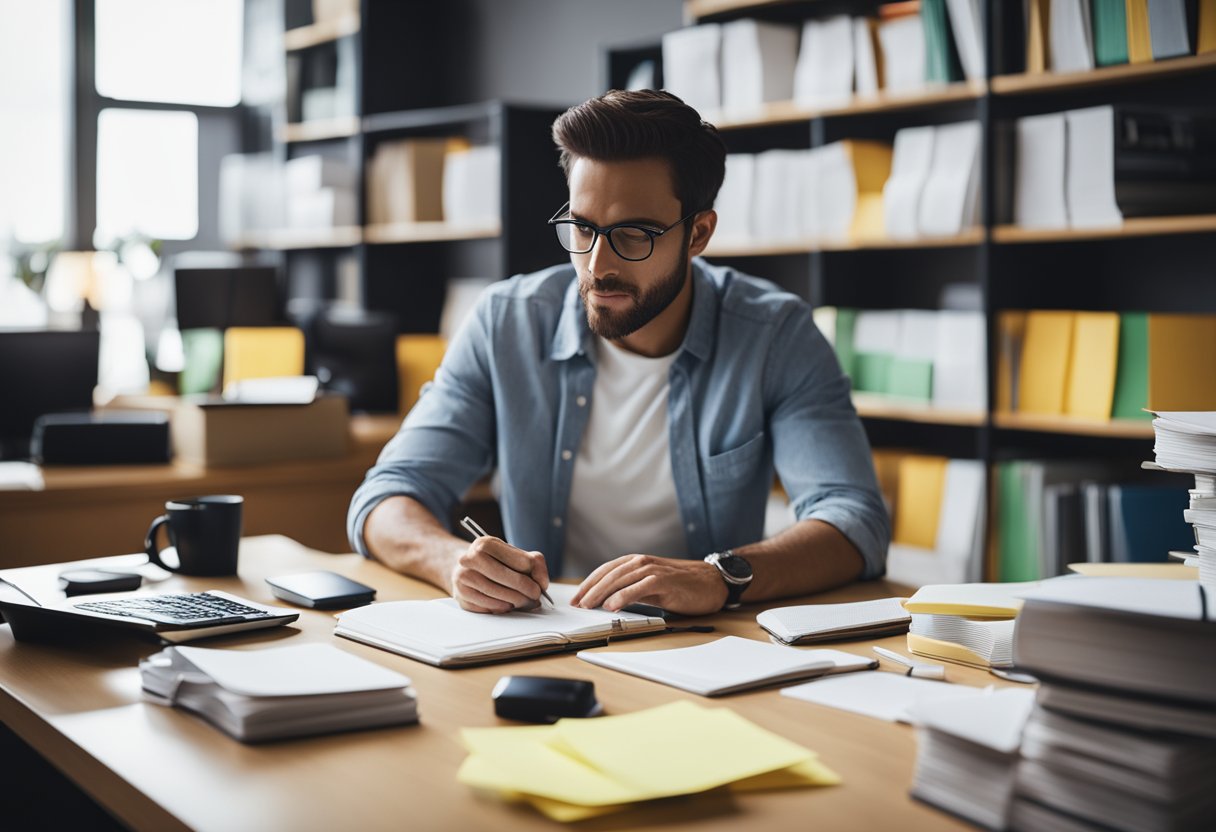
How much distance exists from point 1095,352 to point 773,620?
1.72 m

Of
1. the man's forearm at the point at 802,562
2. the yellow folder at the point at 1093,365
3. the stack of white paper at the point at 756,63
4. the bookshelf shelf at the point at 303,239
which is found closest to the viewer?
the man's forearm at the point at 802,562

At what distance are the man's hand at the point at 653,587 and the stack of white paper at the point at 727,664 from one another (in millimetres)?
142

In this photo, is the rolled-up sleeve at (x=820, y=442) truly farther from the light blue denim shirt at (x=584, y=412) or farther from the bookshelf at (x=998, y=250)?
the bookshelf at (x=998, y=250)

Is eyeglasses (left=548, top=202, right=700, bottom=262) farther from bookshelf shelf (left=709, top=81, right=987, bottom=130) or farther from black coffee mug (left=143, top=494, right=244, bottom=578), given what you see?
bookshelf shelf (left=709, top=81, right=987, bottom=130)

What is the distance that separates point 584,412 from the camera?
2.03 meters

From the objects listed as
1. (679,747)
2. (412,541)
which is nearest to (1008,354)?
(412,541)

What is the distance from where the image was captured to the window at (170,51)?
17.1ft

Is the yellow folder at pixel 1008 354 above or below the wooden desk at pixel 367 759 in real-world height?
above

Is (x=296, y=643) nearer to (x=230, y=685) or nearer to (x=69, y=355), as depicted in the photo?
(x=230, y=685)

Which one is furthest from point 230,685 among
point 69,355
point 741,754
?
point 69,355

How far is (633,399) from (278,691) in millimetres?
1104

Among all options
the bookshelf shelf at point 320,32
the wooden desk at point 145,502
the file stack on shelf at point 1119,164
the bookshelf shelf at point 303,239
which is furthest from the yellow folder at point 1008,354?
the bookshelf shelf at point 320,32

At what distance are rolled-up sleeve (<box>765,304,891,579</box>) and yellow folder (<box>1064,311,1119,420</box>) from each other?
1061 millimetres

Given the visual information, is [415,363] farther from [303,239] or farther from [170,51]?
[170,51]
